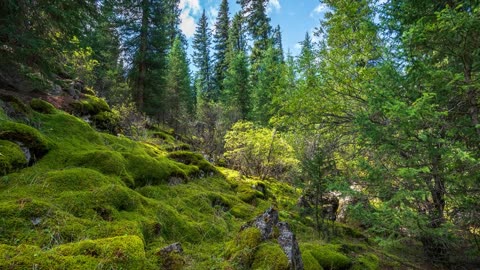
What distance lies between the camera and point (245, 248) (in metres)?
4.29

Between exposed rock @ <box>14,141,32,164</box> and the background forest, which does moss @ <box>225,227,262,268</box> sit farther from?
exposed rock @ <box>14,141,32,164</box>

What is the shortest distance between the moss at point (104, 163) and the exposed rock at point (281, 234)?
8.83 ft

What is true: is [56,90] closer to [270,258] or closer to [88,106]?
[88,106]

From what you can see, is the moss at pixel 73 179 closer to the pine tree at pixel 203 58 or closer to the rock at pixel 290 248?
the rock at pixel 290 248

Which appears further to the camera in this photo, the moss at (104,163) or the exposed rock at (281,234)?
the moss at (104,163)

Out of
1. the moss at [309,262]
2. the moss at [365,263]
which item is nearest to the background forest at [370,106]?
the moss at [365,263]

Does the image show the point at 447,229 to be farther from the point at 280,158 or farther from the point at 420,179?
Answer: the point at 280,158

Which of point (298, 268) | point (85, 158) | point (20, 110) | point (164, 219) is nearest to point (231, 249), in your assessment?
point (298, 268)

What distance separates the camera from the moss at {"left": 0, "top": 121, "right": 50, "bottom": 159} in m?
4.93

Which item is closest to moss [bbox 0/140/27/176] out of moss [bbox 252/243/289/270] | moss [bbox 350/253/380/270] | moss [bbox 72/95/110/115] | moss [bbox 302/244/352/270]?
moss [bbox 252/243/289/270]

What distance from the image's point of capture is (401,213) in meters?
5.64

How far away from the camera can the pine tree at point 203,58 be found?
141 feet

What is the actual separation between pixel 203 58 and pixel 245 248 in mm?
43540

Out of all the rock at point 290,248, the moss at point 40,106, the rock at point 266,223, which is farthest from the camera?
the moss at point 40,106
